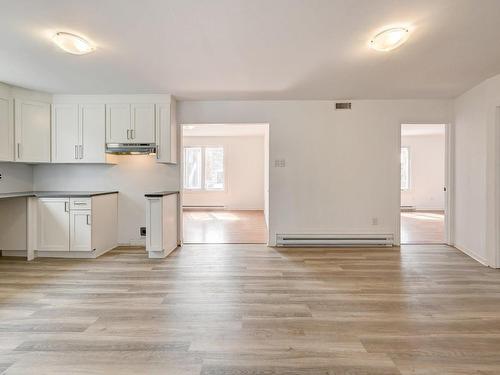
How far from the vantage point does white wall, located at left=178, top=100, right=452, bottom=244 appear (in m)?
4.55

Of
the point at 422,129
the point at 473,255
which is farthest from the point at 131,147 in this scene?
the point at 422,129

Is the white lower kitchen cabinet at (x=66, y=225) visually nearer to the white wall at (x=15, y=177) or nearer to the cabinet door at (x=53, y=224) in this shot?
the cabinet door at (x=53, y=224)

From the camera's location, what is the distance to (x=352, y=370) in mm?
1636

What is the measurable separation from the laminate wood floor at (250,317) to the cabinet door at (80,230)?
25 centimetres

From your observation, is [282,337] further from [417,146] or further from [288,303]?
[417,146]

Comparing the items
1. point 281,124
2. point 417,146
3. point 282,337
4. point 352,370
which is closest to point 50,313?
point 282,337

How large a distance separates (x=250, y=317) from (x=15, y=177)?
4.29m

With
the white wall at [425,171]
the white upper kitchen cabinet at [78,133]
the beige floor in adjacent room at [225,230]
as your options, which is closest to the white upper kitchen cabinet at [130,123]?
the white upper kitchen cabinet at [78,133]

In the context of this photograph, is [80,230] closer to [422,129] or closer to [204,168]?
[204,168]

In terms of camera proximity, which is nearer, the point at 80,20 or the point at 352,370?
the point at 352,370

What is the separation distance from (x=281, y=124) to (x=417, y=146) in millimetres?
6987

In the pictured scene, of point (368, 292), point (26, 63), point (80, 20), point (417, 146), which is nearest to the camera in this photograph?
point (80, 20)

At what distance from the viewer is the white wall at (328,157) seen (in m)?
4.55

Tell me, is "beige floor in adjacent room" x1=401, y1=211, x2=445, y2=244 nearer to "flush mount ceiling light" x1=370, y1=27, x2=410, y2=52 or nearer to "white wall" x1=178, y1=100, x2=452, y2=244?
"white wall" x1=178, y1=100, x2=452, y2=244
